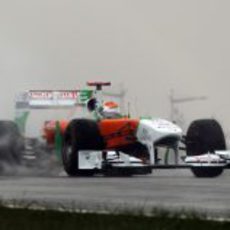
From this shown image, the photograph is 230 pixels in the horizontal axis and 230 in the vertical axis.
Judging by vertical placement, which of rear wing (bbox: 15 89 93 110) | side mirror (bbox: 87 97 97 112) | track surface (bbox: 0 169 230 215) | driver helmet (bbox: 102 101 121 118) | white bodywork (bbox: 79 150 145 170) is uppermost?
rear wing (bbox: 15 89 93 110)

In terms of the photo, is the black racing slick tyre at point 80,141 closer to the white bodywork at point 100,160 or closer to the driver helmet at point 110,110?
the white bodywork at point 100,160

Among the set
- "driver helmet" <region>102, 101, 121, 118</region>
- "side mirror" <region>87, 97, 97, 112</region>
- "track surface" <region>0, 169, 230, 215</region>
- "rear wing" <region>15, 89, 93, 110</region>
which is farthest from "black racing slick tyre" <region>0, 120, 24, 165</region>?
"track surface" <region>0, 169, 230, 215</region>

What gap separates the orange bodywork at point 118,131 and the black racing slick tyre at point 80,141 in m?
0.18

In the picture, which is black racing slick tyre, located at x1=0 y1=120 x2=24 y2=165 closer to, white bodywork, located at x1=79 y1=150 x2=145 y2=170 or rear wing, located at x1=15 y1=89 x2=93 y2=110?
rear wing, located at x1=15 y1=89 x2=93 y2=110

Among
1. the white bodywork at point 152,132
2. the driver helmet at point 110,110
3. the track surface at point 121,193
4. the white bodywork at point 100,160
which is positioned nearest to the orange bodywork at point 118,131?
the white bodywork at point 152,132

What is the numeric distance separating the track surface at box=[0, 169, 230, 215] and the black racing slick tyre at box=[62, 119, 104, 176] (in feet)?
4.58

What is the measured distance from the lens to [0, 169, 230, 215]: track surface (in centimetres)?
1127

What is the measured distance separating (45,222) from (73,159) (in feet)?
29.0

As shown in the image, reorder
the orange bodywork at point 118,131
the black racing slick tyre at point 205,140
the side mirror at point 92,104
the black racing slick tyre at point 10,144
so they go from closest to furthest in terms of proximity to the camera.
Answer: the black racing slick tyre at point 205,140 → the orange bodywork at point 118,131 → the black racing slick tyre at point 10,144 → the side mirror at point 92,104

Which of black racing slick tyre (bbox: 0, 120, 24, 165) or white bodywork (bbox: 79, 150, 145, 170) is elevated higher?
black racing slick tyre (bbox: 0, 120, 24, 165)

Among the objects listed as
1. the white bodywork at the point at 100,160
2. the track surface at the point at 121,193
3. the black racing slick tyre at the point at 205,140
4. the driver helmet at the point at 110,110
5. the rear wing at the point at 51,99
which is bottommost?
the track surface at the point at 121,193

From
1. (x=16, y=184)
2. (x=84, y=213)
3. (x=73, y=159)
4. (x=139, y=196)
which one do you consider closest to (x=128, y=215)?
(x=84, y=213)

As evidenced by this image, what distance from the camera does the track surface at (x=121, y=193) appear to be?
1127 centimetres

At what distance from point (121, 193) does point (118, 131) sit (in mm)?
5452
